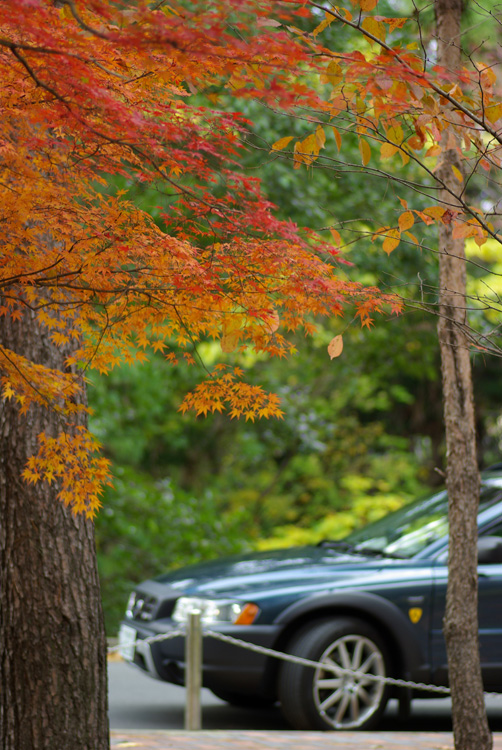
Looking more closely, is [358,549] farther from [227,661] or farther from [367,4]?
[367,4]

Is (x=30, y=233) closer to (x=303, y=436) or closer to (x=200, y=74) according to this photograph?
(x=200, y=74)

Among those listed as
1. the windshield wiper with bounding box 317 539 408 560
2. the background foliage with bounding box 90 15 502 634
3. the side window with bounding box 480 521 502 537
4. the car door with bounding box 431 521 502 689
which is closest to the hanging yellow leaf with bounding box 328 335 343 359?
the car door with bounding box 431 521 502 689

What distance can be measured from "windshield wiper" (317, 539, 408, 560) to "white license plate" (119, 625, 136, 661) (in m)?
1.75

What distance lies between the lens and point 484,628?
6953mm

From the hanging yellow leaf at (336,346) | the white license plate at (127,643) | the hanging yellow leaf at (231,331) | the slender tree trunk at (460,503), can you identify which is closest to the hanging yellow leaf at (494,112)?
the hanging yellow leaf at (336,346)

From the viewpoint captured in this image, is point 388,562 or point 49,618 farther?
point 388,562

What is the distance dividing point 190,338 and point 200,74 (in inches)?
42.4

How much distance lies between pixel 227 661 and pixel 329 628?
72 centimetres

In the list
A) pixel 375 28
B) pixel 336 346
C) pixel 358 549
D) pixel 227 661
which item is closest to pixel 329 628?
pixel 227 661

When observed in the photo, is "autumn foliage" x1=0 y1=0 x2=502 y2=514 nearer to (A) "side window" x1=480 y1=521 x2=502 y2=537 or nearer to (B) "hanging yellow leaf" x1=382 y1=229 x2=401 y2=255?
(B) "hanging yellow leaf" x1=382 y1=229 x2=401 y2=255

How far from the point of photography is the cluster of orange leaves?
11.9 ft

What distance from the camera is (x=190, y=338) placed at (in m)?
4.25

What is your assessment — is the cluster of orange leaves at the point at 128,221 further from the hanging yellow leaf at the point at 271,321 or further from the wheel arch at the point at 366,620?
the wheel arch at the point at 366,620

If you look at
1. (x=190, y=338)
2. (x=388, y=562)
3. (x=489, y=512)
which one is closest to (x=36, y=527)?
(x=190, y=338)
